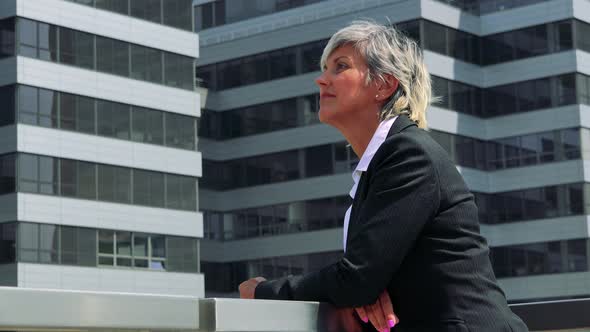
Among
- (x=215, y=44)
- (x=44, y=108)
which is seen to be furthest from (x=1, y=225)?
(x=215, y=44)

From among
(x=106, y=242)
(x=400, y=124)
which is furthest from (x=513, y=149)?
(x=400, y=124)

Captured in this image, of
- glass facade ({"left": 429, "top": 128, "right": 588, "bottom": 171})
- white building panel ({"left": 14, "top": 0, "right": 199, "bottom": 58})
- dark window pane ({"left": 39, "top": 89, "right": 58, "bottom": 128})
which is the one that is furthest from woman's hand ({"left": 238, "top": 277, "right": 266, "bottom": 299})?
glass facade ({"left": 429, "top": 128, "right": 588, "bottom": 171})

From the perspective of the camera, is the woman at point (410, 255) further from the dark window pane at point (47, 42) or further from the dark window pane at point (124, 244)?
the dark window pane at point (124, 244)

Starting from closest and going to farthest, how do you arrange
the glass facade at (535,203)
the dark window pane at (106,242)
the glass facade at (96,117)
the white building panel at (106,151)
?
the glass facade at (96,117), the white building panel at (106,151), the dark window pane at (106,242), the glass facade at (535,203)

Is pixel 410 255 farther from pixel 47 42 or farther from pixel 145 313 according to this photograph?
pixel 47 42

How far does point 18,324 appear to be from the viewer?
79.9 inches

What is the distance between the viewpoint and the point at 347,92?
9.98 feet

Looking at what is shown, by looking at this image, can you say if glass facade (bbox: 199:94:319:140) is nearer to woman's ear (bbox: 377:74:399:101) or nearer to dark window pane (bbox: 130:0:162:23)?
dark window pane (bbox: 130:0:162:23)

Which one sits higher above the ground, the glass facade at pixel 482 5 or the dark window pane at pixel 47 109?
the glass facade at pixel 482 5

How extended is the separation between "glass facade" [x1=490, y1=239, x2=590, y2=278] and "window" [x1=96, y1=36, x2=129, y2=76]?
21.9 metres

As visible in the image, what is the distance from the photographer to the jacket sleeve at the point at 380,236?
2.64 m

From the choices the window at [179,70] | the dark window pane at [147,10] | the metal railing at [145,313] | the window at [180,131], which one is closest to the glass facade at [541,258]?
the window at [180,131]

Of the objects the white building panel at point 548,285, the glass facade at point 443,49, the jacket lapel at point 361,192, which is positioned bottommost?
the white building panel at point 548,285

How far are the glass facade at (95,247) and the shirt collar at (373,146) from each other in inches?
1834
